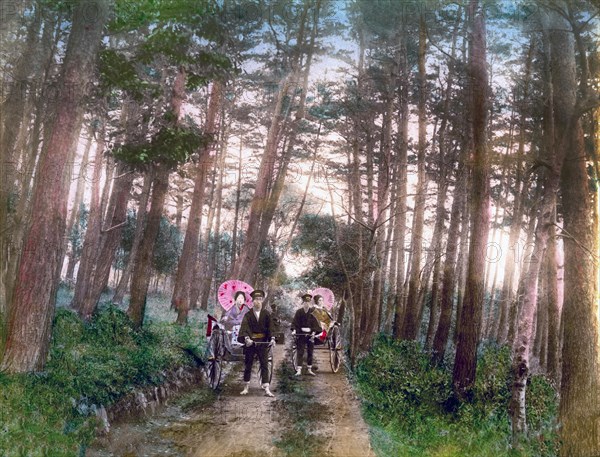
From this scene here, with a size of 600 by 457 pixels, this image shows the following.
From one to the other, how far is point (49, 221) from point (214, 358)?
3.40 m

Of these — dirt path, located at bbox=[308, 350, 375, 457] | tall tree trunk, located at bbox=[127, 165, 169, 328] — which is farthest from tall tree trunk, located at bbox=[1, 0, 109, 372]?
dirt path, located at bbox=[308, 350, 375, 457]

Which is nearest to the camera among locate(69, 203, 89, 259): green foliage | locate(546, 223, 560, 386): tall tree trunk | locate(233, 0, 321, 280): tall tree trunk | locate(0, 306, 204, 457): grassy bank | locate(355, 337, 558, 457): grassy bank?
locate(0, 306, 204, 457): grassy bank

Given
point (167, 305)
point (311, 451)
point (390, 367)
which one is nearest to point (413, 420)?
point (311, 451)

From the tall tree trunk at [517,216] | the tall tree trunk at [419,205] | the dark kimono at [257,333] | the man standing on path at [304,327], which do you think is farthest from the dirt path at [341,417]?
the tall tree trunk at [517,216]

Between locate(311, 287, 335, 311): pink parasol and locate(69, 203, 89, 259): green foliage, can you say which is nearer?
locate(69, 203, 89, 259): green foliage

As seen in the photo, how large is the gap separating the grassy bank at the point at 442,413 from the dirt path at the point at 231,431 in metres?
0.41

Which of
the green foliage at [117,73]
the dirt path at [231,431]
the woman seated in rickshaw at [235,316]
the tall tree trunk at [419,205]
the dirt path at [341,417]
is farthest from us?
the tall tree trunk at [419,205]

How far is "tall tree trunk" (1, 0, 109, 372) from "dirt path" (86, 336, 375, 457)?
1.62 meters

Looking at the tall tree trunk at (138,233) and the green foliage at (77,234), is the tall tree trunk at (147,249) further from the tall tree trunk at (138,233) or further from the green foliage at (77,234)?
the green foliage at (77,234)

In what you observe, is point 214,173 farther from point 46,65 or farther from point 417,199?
point 417,199

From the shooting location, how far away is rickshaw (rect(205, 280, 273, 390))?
7836 mm

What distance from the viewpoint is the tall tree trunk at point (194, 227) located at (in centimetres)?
942

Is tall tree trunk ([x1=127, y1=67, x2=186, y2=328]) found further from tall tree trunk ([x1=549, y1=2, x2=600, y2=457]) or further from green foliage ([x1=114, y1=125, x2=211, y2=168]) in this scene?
tall tree trunk ([x1=549, y1=2, x2=600, y2=457])

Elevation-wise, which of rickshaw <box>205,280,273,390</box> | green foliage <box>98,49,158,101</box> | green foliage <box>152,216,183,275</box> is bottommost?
rickshaw <box>205,280,273,390</box>
